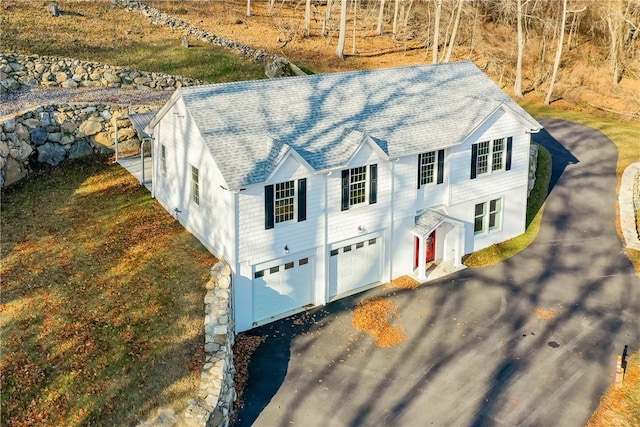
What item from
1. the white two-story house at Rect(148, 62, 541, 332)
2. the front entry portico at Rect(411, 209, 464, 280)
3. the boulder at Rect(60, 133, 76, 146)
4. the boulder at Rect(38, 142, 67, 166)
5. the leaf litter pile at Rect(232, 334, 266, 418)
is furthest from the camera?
the boulder at Rect(60, 133, 76, 146)

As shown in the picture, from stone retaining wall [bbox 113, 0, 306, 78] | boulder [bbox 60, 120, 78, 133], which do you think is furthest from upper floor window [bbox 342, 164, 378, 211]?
stone retaining wall [bbox 113, 0, 306, 78]

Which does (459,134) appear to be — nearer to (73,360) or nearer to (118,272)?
(118,272)

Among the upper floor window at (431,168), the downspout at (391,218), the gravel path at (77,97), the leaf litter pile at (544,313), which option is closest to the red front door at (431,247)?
the upper floor window at (431,168)

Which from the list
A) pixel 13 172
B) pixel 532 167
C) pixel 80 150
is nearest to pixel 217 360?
pixel 13 172

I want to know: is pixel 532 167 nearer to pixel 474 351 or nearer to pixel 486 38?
pixel 474 351

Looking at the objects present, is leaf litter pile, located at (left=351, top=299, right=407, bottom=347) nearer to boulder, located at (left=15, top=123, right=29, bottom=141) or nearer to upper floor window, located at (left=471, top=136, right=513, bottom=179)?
upper floor window, located at (left=471, top=136, right=513, bottom=179)

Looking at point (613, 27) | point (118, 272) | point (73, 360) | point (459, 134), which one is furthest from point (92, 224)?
point (613, 27)

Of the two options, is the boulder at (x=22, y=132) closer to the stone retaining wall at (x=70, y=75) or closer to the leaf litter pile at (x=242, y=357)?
the stone retaining wall at (x=70, y=75)
